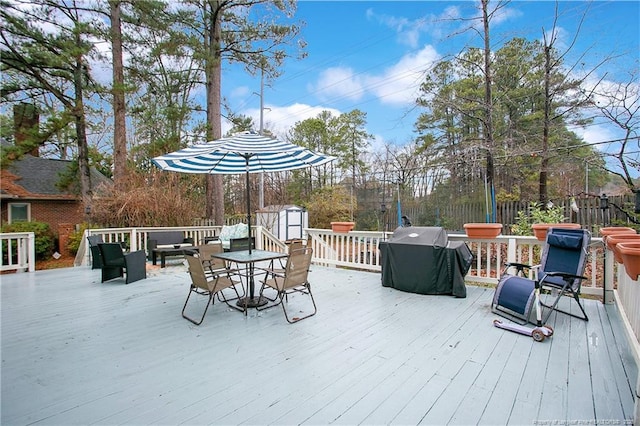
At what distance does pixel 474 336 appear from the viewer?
294 centimetres

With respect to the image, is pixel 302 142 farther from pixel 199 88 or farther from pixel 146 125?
pixel 146 125

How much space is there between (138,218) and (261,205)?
4697 millimetres

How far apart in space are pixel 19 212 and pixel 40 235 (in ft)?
8.41

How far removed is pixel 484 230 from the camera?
180 inches

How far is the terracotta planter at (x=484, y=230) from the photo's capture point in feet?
14.9

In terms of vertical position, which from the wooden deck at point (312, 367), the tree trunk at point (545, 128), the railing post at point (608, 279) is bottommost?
the wooden deck at point (312, 367)

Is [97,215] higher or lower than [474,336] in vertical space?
higher

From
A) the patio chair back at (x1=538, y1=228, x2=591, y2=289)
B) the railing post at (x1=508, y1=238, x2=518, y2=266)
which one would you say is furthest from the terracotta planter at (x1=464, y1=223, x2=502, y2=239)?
the patio chair back at (x1=538, y1=228, x2=591, y2=289)

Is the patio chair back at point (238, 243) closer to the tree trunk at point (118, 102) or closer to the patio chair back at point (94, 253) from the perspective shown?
the patio chair back at point (94, 253)

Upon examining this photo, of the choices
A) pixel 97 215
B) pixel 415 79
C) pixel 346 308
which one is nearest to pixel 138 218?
pixel 97 215

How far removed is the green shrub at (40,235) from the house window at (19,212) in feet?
→ 6.07

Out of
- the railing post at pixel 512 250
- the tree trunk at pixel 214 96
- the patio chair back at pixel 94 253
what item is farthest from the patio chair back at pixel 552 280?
the tree trunk at pixel 214 96

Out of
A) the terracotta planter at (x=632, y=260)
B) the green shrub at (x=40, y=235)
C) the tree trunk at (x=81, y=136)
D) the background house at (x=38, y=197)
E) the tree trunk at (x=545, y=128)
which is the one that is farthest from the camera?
the background house at (x=38, y=197)

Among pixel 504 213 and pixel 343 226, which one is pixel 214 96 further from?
pixel 504 213
